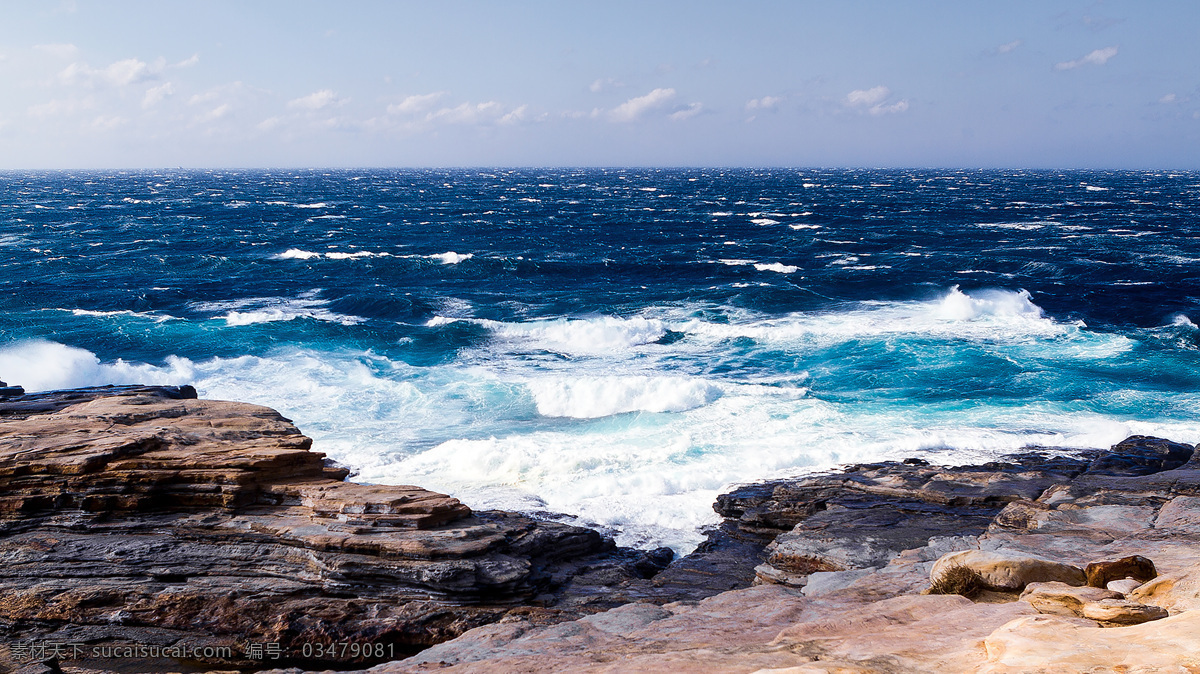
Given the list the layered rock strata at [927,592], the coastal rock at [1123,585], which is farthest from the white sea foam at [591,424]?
the coastal rock at [1123,585]

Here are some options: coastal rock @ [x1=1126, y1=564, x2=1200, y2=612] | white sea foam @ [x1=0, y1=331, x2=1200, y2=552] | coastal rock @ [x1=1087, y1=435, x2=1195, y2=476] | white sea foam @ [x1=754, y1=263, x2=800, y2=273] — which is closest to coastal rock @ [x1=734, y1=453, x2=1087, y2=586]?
coastal rock @ [x1=1087, y1=435, x2=1195, y2=476]

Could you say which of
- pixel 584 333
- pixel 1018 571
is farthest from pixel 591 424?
pixel 1018 571

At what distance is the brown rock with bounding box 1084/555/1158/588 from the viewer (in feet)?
34.6

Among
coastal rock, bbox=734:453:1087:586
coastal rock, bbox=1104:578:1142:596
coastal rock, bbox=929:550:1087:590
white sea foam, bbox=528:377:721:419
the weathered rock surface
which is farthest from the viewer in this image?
white sea foam, bbox=528:377:721:419

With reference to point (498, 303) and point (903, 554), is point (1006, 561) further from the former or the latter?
point (498, 303)

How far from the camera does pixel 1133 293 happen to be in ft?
152

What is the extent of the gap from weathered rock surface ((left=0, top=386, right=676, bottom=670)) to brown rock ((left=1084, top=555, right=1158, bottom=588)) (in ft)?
23.3

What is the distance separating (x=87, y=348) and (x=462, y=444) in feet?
80.0

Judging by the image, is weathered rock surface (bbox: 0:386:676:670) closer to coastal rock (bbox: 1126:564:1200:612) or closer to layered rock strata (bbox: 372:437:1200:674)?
layered rock strata (bbox: 372:437:1200:674)

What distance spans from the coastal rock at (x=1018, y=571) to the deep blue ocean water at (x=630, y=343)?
8.50m

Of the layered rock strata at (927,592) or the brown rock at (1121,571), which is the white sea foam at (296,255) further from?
the brown rock at (1121,571)

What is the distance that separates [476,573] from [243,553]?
418cm

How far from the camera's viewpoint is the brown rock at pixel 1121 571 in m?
10.5

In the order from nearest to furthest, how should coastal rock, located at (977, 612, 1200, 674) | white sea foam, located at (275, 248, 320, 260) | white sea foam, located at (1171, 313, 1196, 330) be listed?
coastal rock, located at (977, 612, 1200, 674)
white sea foam, located at (1171, 313, 1196, 330)
white sea foam, located at (275, 248, 320, 260)
